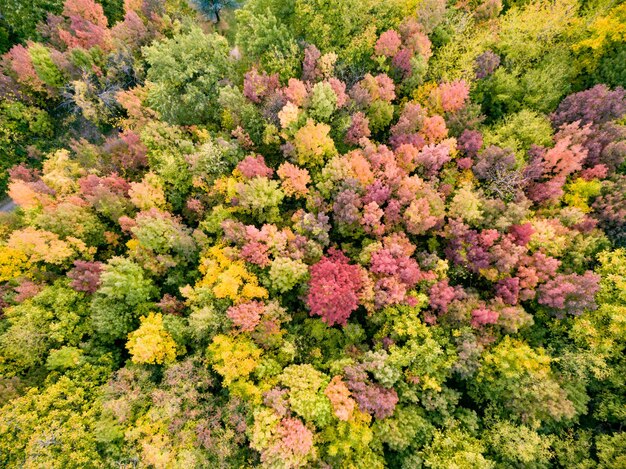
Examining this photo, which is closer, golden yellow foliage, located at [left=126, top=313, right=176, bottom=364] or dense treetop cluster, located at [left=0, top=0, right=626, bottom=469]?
dense treetop cluster, located at [left=0, top=0, right=626, bottom=469]

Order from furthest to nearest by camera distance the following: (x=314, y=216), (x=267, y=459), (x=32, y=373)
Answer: (x=314, y=216)
(x=32, y=373)
(x=267, y=459)

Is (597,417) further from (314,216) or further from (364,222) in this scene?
(314,216)

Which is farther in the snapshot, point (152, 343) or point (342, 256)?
point (342, 256)

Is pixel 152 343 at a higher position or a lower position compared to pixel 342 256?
lower

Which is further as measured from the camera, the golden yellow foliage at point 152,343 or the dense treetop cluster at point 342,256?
the golden yellow foliage at point 152,343

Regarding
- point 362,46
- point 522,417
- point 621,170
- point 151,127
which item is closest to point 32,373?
point 151,127

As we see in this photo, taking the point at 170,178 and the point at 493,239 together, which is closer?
the point at 493,239

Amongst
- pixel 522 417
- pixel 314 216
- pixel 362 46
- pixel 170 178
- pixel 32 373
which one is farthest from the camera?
pixel 362 46

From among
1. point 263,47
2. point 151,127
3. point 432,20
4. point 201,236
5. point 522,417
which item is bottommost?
point 522,417
